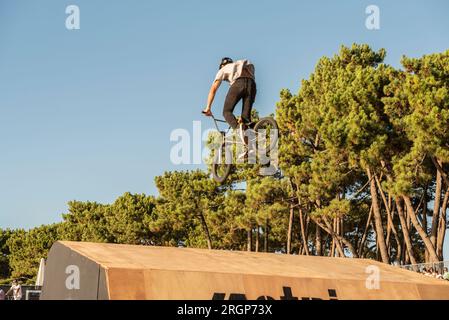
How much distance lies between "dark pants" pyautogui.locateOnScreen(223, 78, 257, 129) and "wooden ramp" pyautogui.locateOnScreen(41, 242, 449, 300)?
361 cm

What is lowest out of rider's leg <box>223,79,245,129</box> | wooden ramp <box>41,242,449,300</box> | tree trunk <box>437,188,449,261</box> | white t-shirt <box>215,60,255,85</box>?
wooden ramp <box>41,242,449,300</box>

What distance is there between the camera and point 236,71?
11797 mm

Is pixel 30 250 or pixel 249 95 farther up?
pixel 249 95

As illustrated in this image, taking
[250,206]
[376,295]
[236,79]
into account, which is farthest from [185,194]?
[376,295]

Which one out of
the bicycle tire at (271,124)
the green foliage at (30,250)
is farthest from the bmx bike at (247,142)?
the green foliage at (30,250)

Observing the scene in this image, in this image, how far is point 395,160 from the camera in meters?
29.5

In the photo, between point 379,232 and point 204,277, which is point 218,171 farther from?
point 379,232

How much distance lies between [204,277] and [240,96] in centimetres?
559

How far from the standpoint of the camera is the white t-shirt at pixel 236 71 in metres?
11.7

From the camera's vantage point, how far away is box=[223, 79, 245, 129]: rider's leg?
11.7 m

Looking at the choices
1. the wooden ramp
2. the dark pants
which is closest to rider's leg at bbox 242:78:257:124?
the dark pants

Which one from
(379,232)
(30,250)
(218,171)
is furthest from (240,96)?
(30,250)

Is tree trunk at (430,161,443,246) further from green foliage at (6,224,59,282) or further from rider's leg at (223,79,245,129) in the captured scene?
green foliage at (6,224,59,282)
